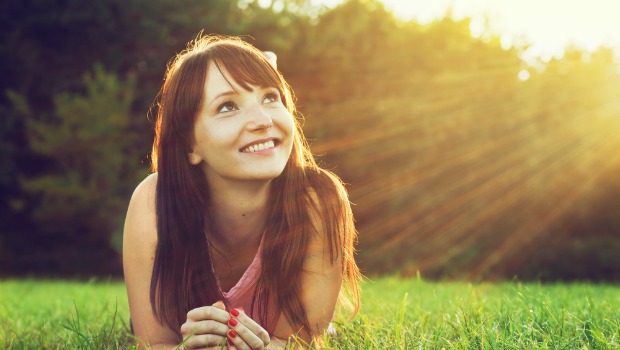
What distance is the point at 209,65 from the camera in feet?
A: 9.62

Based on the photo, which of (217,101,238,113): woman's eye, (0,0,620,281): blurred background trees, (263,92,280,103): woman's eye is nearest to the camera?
(217,101,238,113): woman's eye

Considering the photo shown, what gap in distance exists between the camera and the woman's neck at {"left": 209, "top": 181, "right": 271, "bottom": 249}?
3.04 m

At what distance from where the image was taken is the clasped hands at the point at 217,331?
8.17 feet

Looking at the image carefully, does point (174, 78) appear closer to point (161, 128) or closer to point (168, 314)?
point (161, 128)

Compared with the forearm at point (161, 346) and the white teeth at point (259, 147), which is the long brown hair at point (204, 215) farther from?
the white teeth at point (259, 147)

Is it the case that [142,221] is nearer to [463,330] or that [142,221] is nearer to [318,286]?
[318,286]

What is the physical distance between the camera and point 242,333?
8.22 ft

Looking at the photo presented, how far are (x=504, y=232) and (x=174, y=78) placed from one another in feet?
47.6

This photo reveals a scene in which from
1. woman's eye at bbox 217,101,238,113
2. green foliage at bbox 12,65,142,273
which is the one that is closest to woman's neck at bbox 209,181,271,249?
woman's eye at bbox 217,101,238,113

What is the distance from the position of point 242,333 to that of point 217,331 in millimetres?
99

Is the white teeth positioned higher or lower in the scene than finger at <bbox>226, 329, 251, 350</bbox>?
higher

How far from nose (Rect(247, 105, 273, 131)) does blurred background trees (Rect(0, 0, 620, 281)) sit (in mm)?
12625

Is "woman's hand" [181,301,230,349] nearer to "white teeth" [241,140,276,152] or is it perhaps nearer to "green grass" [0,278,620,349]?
"green grass" [0,278,620,349]

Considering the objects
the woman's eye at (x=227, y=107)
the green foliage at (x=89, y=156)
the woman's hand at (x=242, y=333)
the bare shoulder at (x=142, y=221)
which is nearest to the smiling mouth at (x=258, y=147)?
the woman's eye at (x=227, y=107)
